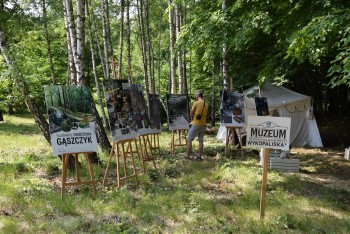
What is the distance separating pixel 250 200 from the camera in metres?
5.32

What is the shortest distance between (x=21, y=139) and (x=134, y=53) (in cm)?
1703

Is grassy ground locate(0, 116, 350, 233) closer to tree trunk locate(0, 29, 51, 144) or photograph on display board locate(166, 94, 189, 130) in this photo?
tree trunk locate(0, 29, 51, 144)

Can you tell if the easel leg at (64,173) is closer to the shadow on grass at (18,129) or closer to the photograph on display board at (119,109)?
the photograph on display board at (119,109)

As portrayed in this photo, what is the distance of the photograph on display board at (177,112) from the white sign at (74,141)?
15.7ft

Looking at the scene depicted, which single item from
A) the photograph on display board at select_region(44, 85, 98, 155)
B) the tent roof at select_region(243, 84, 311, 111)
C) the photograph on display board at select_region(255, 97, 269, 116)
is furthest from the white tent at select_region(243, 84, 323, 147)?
the photograph on display board at select_region(44, 85, 98, 155)

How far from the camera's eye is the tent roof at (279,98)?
1188 cm

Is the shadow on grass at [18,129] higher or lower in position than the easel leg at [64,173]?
lower

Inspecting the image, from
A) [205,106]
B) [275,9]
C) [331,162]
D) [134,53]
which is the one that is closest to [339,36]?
[275,9]

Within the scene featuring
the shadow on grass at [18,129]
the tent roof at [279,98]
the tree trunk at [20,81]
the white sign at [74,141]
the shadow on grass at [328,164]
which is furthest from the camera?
the shadow on grass at [18,129]

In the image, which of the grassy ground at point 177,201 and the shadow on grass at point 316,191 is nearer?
the grassy ground at point 177,201

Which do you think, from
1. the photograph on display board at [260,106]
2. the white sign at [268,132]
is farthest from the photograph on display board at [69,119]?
the photograph on display board at [260,106]

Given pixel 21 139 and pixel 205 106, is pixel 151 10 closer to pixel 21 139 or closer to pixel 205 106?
pixel 21 139

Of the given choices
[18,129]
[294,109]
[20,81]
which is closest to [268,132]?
[20,81]

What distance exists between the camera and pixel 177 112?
10078 millimetres
